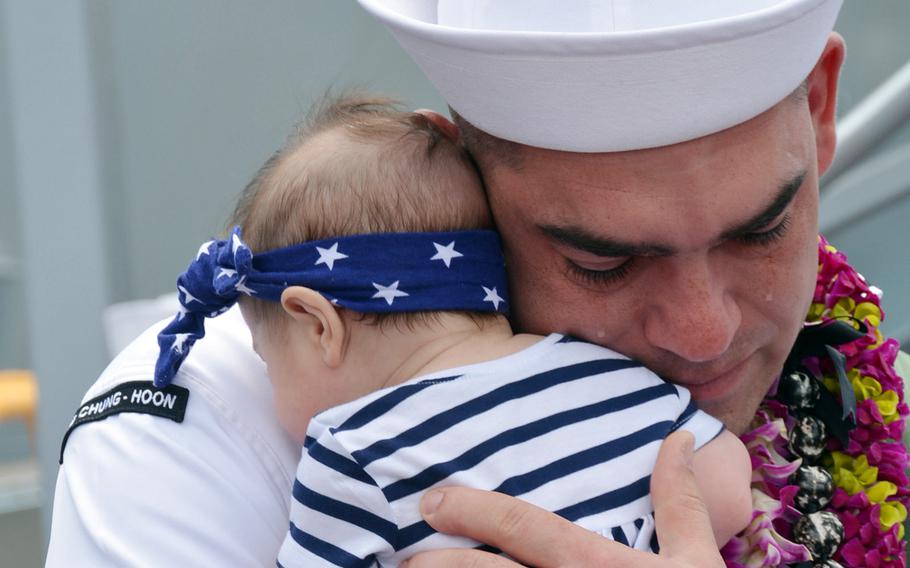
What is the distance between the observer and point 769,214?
1.42 meters

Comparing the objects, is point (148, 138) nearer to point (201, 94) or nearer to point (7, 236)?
point (201, 94)

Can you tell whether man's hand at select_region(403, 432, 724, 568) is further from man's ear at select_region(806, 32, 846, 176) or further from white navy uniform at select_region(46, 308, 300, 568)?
man's ear at select_region(806, 32, 846, 176)

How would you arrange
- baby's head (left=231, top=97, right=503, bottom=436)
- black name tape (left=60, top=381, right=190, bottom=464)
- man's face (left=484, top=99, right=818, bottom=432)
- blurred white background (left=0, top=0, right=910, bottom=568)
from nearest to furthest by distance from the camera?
man's face (left=484, top=99, right=818, bottom=432)
baby's head (left=231, top=97, right=503, bottom=436)
black name tape (left=60, top=381, right=190, bottom=464)
blurred white background (left=0, top=0, right=910, bottom=568)

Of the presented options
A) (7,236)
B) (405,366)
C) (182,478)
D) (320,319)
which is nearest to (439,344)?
(405,366)

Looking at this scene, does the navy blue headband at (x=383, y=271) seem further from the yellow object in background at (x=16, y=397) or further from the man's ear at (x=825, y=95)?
the yellow object in background at (x=16, y=397)

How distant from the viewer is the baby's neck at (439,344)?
1.43m

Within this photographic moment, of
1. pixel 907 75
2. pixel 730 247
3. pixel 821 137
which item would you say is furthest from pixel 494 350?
pixel 907 75

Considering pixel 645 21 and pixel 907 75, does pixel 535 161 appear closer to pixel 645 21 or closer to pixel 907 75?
pixel 645 21

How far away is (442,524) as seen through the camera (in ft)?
4.31

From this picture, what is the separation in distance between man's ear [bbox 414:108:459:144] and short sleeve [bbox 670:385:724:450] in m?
0.46

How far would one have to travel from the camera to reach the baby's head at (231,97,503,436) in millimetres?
1482

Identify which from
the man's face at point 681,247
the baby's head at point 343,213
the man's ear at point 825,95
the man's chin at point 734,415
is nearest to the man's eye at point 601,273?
the man's face at point 681,247

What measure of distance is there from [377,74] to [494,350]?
2487 millimetres

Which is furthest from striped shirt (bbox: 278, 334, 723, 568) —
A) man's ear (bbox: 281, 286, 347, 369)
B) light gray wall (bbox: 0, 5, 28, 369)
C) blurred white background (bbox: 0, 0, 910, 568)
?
light gray wall (bbox: 0, 5, 28, 369)
